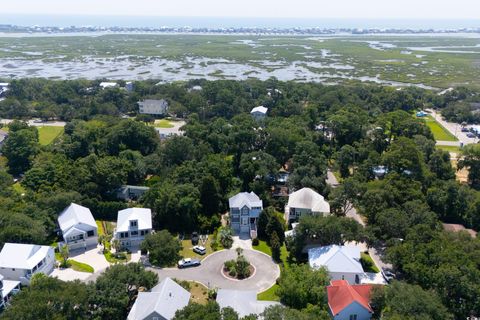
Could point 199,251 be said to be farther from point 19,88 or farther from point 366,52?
point 366,52

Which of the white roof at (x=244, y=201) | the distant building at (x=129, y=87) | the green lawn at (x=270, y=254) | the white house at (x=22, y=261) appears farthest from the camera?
the distant building at (x=129, y=87)

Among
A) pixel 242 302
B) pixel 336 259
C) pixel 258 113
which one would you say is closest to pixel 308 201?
pixel 336 259

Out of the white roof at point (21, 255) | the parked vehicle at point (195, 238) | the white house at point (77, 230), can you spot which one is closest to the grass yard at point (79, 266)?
the white house at point (77, 230)

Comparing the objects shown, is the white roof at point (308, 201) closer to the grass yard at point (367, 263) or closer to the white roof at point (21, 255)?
the grass yard at point (367, 263)

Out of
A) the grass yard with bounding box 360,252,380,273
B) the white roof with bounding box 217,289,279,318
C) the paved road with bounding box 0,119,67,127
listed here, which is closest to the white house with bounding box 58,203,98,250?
the white roof with bounding box 217,289,279,318

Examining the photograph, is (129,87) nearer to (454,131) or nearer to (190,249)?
(190,249)

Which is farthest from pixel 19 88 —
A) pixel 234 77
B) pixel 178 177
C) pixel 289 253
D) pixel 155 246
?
pixel 289 253
